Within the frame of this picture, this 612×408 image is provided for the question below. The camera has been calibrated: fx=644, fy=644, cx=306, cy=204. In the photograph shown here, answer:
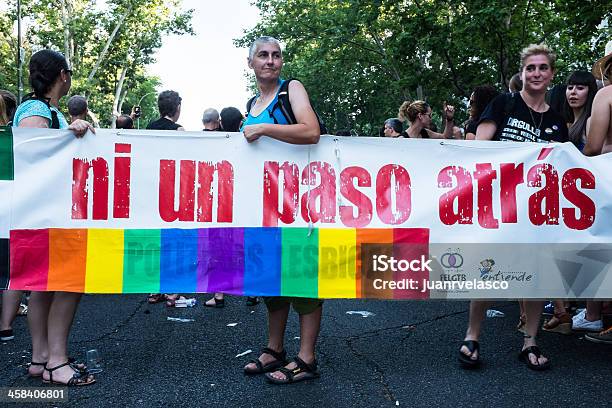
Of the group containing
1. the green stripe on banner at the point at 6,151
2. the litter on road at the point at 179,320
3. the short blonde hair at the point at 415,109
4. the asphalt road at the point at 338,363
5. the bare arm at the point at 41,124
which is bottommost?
the litter on road at the point at 179,320

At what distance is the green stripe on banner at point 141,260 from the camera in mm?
3838

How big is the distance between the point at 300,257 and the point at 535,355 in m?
1.65

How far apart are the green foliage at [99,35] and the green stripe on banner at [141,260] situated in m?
26.9

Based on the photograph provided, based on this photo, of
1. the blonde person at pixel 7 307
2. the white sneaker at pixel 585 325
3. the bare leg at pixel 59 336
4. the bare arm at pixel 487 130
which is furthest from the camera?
the white sneaker at pixel 585 325

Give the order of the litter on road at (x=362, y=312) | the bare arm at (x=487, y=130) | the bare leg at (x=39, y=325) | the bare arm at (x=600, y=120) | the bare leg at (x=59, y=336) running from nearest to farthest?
the bare leg at (x=59, y=336) < the bare leg at (x=39, y=325) < the bare arm at (x=600, y=120) < the bare arm at (x=487, y=130) < the litter on road at (x=362, y=312)

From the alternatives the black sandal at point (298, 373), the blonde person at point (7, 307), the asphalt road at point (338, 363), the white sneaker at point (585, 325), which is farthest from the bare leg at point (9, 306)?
the white sneaker at point (585, 325)

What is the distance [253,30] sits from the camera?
94.3ft

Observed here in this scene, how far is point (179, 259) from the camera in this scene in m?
3.88

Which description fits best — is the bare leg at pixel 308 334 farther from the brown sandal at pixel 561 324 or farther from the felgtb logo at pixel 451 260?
the brown sandal at pixel 561 324

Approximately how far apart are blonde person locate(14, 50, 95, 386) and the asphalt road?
13 cm

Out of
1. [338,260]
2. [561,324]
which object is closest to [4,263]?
[338,260]

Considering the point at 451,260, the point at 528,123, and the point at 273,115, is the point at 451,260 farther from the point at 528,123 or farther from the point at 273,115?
the point at 273,115

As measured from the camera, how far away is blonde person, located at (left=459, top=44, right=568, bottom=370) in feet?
13.6

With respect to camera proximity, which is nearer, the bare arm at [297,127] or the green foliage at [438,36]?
the bare arm at [297,127]
